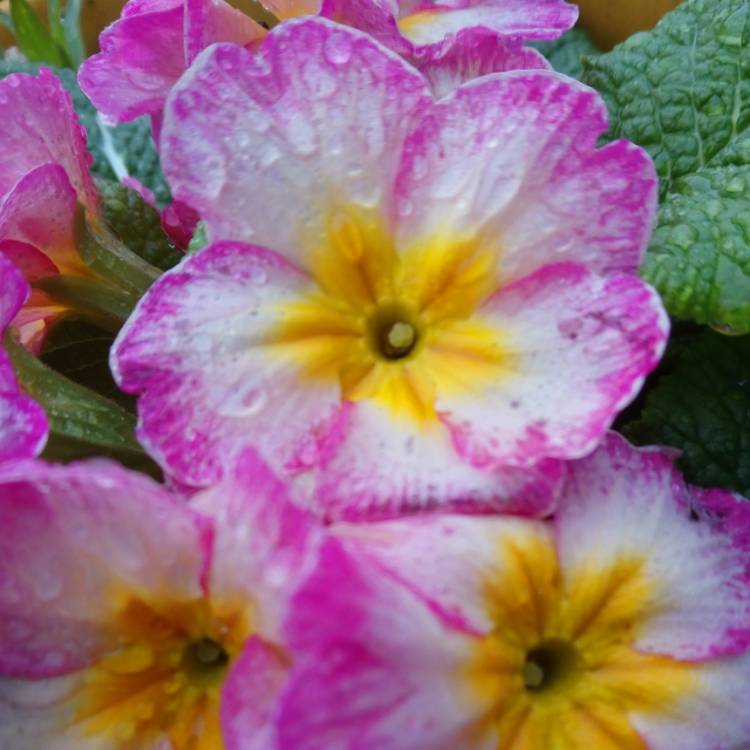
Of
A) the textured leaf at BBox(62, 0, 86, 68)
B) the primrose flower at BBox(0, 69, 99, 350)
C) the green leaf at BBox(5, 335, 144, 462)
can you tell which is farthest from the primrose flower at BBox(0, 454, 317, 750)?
the textured leaf at BBox(62, 0, 86, 68)

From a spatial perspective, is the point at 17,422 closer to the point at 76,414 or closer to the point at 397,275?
the point at 76,414

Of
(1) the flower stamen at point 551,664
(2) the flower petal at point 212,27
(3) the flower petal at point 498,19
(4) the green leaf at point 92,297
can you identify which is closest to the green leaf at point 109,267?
(4) the green leaf at point 92,297

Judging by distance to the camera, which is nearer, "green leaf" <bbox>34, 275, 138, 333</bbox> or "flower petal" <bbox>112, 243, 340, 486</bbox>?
"flower petal" <bbox>112, 243, 340, 486</bbox>

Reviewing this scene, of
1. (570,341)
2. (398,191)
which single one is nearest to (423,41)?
(398,191)

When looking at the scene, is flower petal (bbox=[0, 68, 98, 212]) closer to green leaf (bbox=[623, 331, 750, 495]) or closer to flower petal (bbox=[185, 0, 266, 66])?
flower petal (bbox=[185, 0, 266, 66])

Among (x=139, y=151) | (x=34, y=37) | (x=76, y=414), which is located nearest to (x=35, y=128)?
(x=76, y=414)

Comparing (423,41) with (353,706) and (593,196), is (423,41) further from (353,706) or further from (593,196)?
(353,706)
